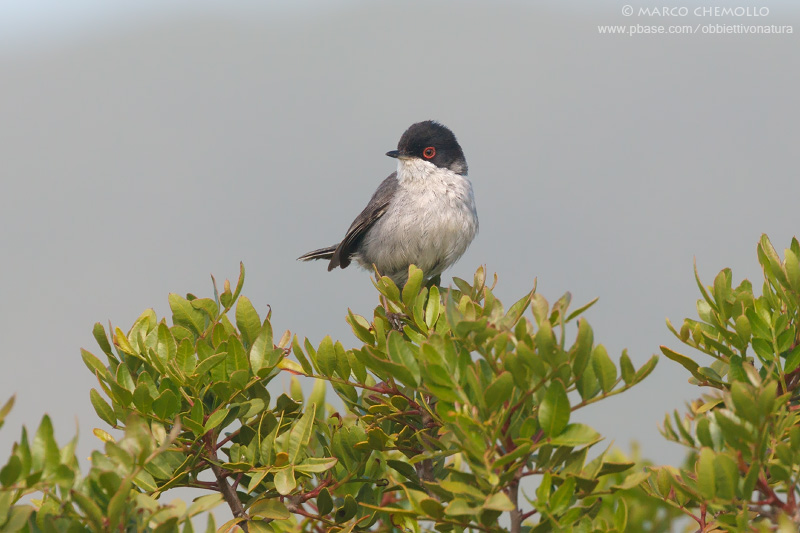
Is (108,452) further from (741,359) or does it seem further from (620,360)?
(741,359)

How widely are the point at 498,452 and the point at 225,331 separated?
1238mm

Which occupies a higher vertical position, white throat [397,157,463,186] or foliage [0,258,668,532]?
white throat [397,157,463,186]

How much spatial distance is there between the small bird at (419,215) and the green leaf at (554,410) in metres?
4.70

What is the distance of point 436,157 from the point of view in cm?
766

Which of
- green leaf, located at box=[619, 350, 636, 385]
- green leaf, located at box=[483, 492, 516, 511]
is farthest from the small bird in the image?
green leaf, located at box=[483, 492, 516, 511]

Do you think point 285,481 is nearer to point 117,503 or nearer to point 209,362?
point 209,362

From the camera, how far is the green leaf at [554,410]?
239 cm

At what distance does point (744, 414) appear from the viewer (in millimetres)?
2395

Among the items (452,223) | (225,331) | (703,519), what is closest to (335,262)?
(452,223)

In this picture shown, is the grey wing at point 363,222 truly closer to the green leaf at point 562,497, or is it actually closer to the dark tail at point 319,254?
the dark tail at point 319,254

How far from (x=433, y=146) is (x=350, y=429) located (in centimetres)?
478

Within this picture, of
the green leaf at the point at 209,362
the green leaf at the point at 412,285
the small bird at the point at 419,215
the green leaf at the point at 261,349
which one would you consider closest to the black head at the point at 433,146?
the small bird at the point at 419,215

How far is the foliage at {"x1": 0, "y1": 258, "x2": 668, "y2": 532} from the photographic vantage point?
7.72 ft

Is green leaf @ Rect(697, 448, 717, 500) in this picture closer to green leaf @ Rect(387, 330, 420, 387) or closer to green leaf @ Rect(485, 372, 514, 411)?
green leaf @ Rect(485, 372, 514, 411)
